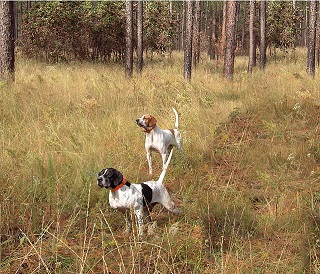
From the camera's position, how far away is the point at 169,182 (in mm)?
4871

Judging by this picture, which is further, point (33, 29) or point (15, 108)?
point (33, 29)

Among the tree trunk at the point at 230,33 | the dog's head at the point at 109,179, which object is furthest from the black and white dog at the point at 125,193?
the tree trunk at the point at 230,33

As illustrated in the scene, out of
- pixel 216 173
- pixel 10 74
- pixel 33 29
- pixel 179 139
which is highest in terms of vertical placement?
pixel 33 29

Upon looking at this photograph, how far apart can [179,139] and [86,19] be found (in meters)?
18.9

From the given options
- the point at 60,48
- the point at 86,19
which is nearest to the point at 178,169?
Answer: the point at 60,48

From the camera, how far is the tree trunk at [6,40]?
8977 millimetres

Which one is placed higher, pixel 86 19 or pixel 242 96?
pixel 86 19

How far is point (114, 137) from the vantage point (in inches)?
233

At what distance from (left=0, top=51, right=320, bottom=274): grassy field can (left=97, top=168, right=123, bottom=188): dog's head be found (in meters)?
0.15

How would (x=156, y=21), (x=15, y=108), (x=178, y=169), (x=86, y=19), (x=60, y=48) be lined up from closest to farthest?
1. (x=178, y=169)
2. (x=15, y=108)
3. (x=60, y=48)
4. (x=86, y=19)
5. (x=156, y=21)

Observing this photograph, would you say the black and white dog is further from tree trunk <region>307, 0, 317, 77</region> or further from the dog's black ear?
tree trunk <region>307, 0, 317, 77</region>

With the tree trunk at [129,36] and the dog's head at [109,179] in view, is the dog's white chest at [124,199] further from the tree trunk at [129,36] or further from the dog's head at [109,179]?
the tree trunk at [129,36]

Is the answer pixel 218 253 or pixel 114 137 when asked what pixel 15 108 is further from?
pixel 218 253

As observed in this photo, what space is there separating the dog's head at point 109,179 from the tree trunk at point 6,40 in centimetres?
672
